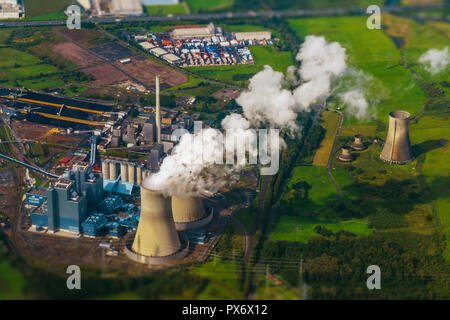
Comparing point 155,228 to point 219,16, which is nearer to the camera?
A: point 155,228

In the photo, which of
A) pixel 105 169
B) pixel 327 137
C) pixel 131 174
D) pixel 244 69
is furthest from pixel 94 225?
pixel 244 69

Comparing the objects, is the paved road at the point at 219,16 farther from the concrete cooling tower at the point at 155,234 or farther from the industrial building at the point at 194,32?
the concrete cooling tower at the point at 155,234

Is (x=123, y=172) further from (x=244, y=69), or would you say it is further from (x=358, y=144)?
(x=244, y=69)

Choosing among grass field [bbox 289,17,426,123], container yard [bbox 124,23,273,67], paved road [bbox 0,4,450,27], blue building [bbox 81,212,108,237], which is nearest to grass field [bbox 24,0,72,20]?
paved road [bbox 0,4,450,27]

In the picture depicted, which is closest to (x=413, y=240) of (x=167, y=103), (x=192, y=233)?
(x=192, y=233)

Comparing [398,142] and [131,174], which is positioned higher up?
[398,142]
